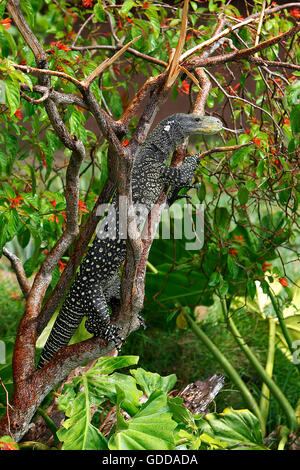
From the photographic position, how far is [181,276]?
321 cm

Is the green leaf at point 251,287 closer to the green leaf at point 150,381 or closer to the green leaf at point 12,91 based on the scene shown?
the green leaf at point 150,381

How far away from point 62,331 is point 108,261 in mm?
355

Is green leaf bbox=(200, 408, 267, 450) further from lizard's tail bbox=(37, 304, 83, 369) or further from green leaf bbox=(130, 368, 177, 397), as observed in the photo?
lizard's tail bbox=(37, 304, 83, 369)

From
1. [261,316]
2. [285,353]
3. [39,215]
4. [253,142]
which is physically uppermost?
[253,142]

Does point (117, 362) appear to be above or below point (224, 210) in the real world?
below

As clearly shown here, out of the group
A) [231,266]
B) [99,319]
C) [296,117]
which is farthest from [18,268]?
[296,117]

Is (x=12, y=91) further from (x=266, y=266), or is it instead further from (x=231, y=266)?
(x=266, y=266)

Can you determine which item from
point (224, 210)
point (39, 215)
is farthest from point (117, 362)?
point (224, 210)

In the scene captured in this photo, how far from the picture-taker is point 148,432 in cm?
164

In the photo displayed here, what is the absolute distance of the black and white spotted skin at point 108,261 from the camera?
202 centimetres

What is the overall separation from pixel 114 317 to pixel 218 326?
206cm

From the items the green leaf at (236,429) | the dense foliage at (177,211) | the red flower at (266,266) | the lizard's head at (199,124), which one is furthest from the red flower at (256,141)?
the green leaf at (236,429)
